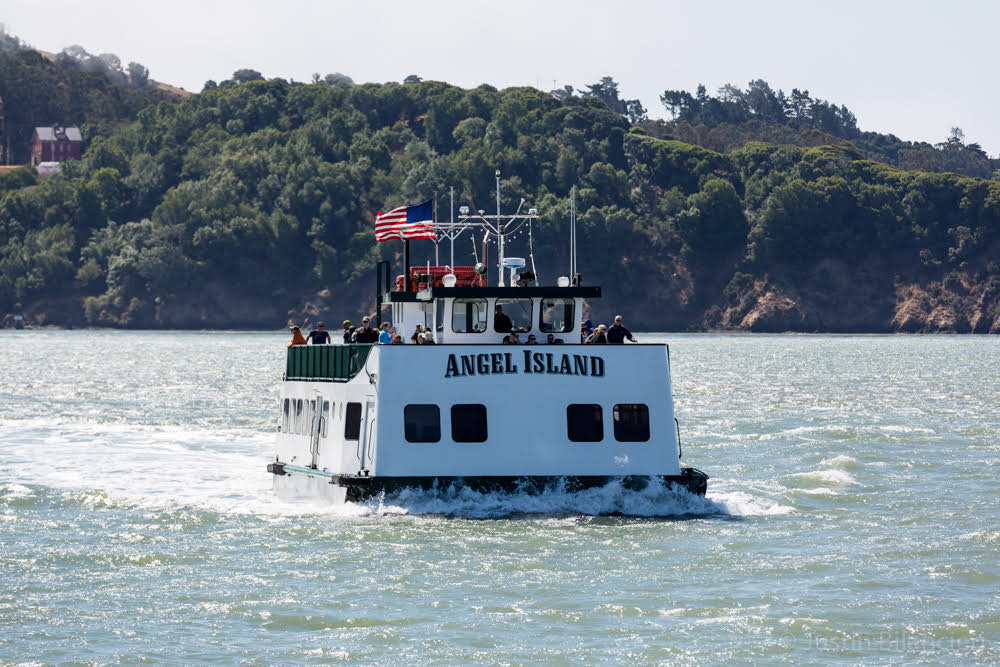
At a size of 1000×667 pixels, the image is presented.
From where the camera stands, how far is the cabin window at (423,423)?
87.5ft

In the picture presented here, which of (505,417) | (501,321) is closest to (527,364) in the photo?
(505,417)

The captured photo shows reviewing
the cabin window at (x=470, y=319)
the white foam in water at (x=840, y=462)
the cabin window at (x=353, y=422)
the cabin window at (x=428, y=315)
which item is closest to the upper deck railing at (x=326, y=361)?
the cabin window at (x=353, y=422)

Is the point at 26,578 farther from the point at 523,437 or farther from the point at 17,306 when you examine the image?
the point at 17,306

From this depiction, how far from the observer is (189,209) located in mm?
195125

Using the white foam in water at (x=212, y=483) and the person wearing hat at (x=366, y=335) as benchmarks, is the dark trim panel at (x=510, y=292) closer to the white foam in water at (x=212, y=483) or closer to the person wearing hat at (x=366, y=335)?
the person wearing hat at (x=366, y=335)

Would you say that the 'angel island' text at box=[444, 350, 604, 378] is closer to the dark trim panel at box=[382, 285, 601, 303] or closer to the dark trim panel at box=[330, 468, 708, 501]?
the dark trim panel at box=[382, 285, 601, 303]

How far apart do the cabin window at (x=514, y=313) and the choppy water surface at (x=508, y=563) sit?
3480 mm

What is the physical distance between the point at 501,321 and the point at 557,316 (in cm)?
109

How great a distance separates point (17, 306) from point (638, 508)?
176 metres

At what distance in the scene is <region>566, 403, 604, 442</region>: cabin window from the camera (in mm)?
27047

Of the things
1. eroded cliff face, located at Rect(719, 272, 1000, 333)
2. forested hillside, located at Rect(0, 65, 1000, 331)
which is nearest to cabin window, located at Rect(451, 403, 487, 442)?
forested hillside, located at Rect(0, 65, 1000, 331)

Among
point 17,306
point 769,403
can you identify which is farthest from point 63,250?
point 769,403

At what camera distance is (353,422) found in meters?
28.0

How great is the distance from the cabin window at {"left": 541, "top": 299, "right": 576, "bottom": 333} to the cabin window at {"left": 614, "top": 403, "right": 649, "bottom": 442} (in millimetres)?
2288
